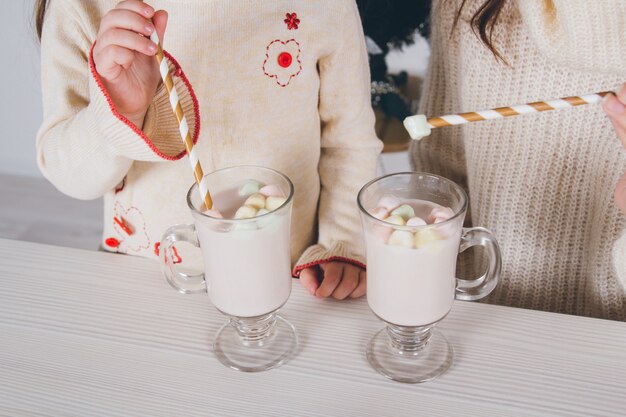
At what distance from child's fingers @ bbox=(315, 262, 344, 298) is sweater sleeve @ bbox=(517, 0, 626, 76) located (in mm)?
414

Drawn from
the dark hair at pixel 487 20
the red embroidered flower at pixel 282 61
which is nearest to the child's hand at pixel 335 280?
the red embroidered flower at pixel 282 61

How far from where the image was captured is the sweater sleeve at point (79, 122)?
89 cm

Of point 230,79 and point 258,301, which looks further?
point 230,79

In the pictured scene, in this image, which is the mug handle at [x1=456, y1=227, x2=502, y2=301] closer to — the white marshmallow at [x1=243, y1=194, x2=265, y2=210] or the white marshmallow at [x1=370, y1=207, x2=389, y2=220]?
the white marshmallow at [x1=370, y1=207, x2=389, y2=220]

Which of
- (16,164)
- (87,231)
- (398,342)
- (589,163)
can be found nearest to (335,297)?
(398,342)

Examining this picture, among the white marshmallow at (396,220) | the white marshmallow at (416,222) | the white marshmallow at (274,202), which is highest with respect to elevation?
the white marshmallow at (416,222)

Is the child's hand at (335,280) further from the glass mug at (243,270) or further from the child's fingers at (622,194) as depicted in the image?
the child's fingers at (622,194)

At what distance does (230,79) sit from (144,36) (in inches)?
8.0

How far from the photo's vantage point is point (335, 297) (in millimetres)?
844

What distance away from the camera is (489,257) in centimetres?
74

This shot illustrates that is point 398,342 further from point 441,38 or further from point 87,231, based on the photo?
point 87,231

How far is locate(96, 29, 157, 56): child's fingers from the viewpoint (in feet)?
2.49

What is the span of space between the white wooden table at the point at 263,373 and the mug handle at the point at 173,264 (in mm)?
59

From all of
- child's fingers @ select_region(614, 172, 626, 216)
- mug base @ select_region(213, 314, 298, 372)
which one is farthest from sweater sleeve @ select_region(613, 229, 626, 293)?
mug base @ select_region(213, 314, 298, 372)
